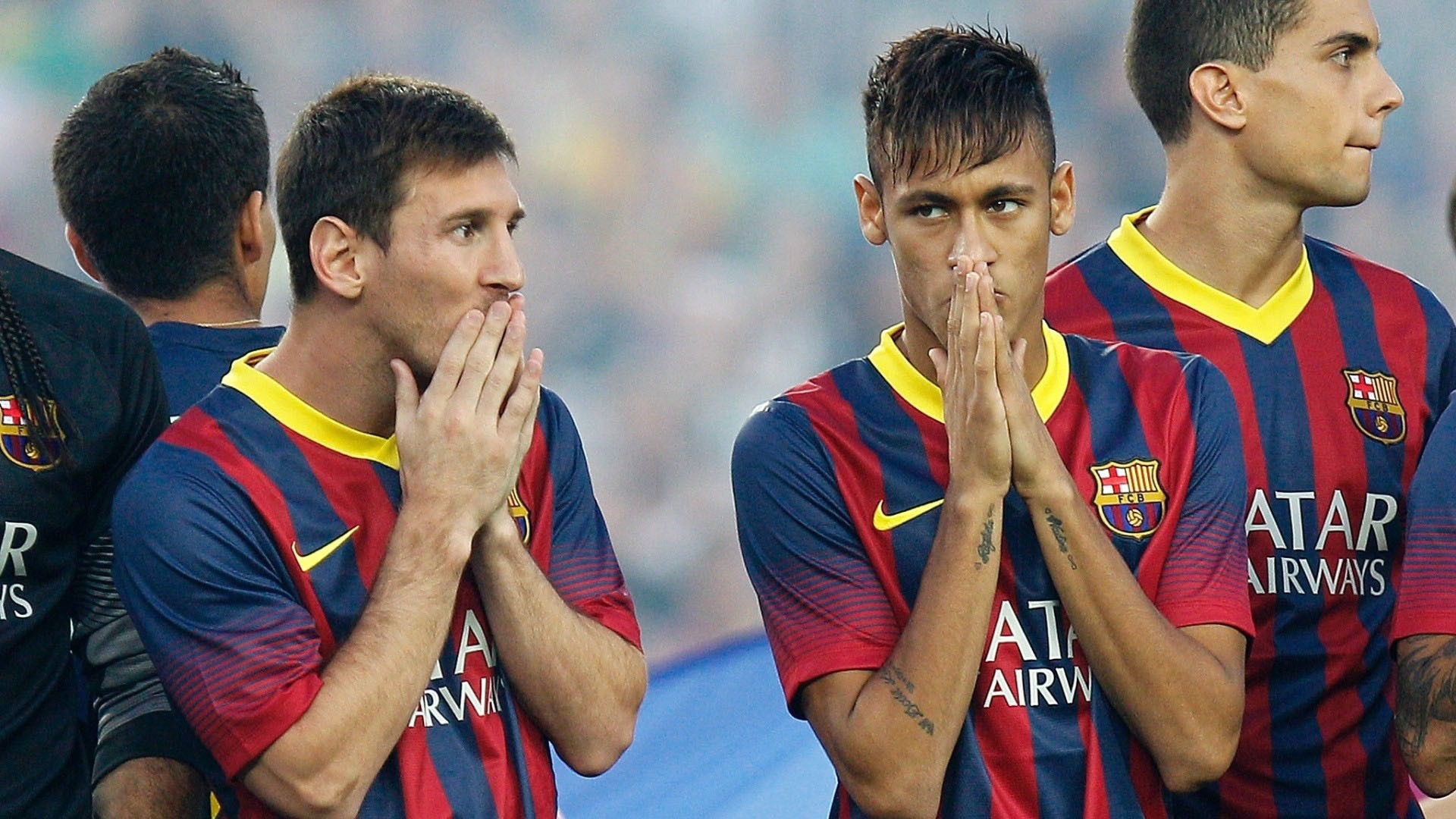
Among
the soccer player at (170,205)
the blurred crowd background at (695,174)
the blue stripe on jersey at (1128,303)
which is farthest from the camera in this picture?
the blurred crowd background at (695,174)

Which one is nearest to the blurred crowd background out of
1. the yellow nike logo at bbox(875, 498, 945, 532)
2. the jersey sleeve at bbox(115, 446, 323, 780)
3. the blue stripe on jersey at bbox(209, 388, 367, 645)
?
the yellow nike logo at bbox(875, 498, 945, 532)

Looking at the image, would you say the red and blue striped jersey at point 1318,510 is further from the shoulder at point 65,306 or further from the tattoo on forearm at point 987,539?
the shoulder at point 65,306

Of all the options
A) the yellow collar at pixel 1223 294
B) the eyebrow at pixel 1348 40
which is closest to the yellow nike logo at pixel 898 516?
the yellow collar at pixel 1223 294

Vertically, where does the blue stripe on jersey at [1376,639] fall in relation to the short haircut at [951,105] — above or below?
below

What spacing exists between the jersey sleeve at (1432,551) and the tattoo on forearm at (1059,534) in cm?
54

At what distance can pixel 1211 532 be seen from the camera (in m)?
2.34

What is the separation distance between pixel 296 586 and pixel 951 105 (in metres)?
1.08

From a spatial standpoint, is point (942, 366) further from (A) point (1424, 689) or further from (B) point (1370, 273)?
(B) point (1370, 273)

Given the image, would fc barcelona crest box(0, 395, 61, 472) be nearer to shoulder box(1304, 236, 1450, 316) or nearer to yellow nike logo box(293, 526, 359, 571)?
yellow nike logo box(293, 526, 359, 571)

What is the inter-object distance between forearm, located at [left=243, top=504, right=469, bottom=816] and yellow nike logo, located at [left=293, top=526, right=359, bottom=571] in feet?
0.34

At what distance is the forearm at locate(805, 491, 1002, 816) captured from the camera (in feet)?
7.04

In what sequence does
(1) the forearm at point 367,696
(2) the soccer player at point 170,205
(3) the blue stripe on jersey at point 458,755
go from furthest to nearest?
(2) the soccer player at point 170,205 < (3) the blue stripe on jersey at point 458,755 < (1) the forearm at point 367,696

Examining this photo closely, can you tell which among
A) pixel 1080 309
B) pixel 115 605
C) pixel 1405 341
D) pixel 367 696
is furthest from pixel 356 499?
pixel 1405 341

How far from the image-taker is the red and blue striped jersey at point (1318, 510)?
8.79 ft
